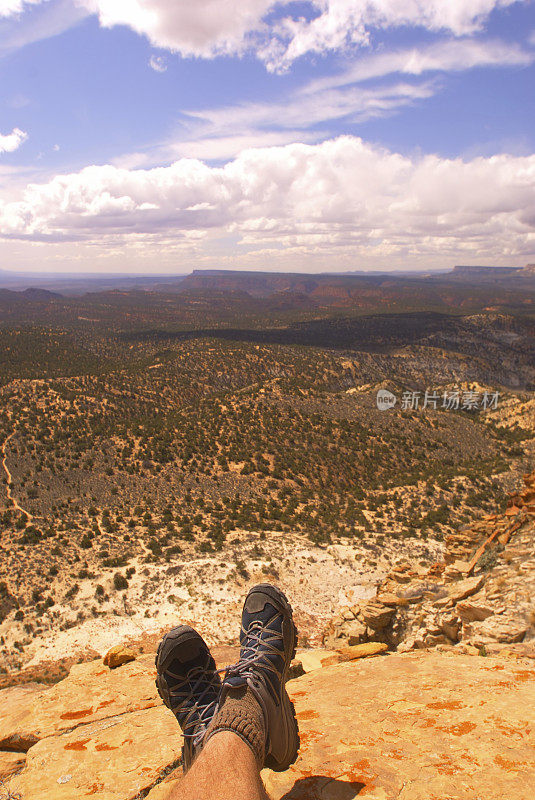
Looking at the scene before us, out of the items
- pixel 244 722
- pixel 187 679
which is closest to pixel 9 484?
pixel 187 679

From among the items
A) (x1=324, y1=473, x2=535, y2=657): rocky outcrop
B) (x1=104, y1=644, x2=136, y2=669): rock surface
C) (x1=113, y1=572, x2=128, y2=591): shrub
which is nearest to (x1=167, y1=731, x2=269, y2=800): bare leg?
(x1=324, y1=473, x2=535, y2=657): rocky outcrop

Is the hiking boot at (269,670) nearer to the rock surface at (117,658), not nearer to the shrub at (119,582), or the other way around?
the rock surface at (117,658)

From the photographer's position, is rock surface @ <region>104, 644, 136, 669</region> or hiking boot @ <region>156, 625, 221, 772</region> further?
rock surface @ <region>104, 644, 136, 669</region>

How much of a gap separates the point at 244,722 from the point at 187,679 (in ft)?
4.41

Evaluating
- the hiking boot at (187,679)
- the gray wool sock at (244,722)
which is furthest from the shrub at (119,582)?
the gray wool sock at (244,722)

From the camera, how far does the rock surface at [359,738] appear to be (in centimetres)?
381

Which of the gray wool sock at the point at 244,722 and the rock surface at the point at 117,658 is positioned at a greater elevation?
the gray wool sock at the point at 244,722

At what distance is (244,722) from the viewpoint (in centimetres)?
348

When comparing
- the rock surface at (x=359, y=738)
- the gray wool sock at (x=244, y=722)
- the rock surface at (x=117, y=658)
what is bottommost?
the rock surface at (x=117, y=658)

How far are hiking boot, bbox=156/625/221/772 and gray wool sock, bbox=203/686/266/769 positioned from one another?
2.13 feet

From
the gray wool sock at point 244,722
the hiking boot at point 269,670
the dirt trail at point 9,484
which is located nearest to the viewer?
the gray wool sock at point 244,722

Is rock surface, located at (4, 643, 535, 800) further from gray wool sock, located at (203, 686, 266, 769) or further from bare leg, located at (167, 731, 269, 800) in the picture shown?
bare leg, located at (167, 731, 269, 800)

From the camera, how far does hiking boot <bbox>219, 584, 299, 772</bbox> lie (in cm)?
375

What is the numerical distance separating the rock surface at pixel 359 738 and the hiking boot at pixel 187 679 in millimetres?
886
